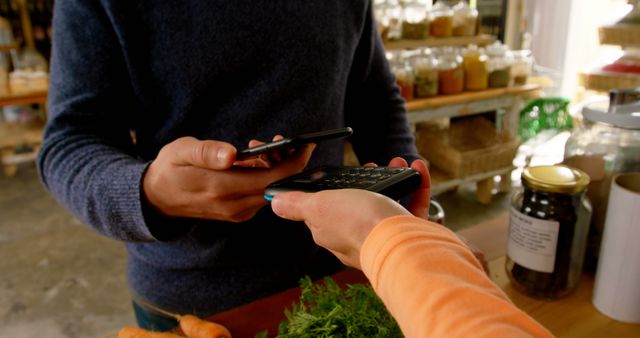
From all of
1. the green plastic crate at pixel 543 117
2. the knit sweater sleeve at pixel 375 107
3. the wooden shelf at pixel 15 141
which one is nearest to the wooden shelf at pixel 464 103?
the green plastic crate at pixel 543 117

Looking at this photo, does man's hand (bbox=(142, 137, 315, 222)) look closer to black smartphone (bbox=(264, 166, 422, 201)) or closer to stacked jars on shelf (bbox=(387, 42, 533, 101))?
black smartphone (bbox=(264, 166, 422, 201))

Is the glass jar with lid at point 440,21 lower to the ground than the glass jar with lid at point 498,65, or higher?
higher

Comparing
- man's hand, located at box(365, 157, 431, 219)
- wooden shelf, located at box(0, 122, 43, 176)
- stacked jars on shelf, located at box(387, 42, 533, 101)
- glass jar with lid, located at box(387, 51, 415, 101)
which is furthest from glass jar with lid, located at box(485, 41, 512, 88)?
wooden shelf, located at box(0, 122, 43, 176)

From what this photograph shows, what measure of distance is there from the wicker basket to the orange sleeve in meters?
2.28

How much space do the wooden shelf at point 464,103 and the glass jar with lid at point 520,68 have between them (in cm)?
4

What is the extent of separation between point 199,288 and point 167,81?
342 mm

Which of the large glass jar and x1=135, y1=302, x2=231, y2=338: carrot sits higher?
the large glass jar

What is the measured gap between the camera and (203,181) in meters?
0.62

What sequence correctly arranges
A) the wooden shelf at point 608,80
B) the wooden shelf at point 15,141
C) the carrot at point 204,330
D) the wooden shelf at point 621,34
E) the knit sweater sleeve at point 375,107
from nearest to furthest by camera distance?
the carrot at point 204,330 → the knit sweater sleeve at point 375,107 → the wooden shelf at point 621,34 → the wooden shelf at point 608,80 → the wooden shelf at point 15,141

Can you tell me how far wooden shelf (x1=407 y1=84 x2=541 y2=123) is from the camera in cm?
236

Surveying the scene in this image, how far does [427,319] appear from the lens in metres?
0.32

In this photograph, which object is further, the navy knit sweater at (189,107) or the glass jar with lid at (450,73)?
the glass jar with lid at (450,73)

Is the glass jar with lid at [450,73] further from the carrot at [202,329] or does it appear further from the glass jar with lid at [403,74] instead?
the carrot at [202,329]

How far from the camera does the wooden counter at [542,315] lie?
0.69m
